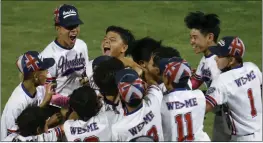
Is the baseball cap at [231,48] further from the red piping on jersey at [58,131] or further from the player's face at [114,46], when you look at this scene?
the red piping on jersey at [58,131]

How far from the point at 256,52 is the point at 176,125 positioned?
20.6 feet

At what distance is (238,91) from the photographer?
21.9 feet

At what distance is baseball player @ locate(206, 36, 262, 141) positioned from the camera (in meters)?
6.67

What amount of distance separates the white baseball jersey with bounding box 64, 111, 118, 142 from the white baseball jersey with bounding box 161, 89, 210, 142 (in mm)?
605

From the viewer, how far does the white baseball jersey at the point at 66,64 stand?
311 inches

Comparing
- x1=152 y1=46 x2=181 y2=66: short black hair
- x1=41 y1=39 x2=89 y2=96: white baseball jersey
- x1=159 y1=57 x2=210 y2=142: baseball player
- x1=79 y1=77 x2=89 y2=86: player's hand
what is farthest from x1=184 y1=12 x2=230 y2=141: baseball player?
x1=159 y1=57 x2=210 y2=142: baseball player

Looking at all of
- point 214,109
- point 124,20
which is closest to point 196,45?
point 214,109

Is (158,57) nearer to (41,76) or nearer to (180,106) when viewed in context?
(180,106)

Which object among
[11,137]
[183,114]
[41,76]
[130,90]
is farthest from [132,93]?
[41,76]

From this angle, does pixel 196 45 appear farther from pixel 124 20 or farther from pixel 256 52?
pixel 124 20

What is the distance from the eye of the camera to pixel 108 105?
Result: 6.38 metres

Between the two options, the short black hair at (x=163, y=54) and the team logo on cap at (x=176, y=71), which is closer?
the team logo on cap at (x=176, y=71)

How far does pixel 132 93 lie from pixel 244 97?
1.54m

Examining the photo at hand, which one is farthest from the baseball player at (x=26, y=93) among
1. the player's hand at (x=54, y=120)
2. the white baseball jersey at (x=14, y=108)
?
the player's hand at (x=54, y=120)
